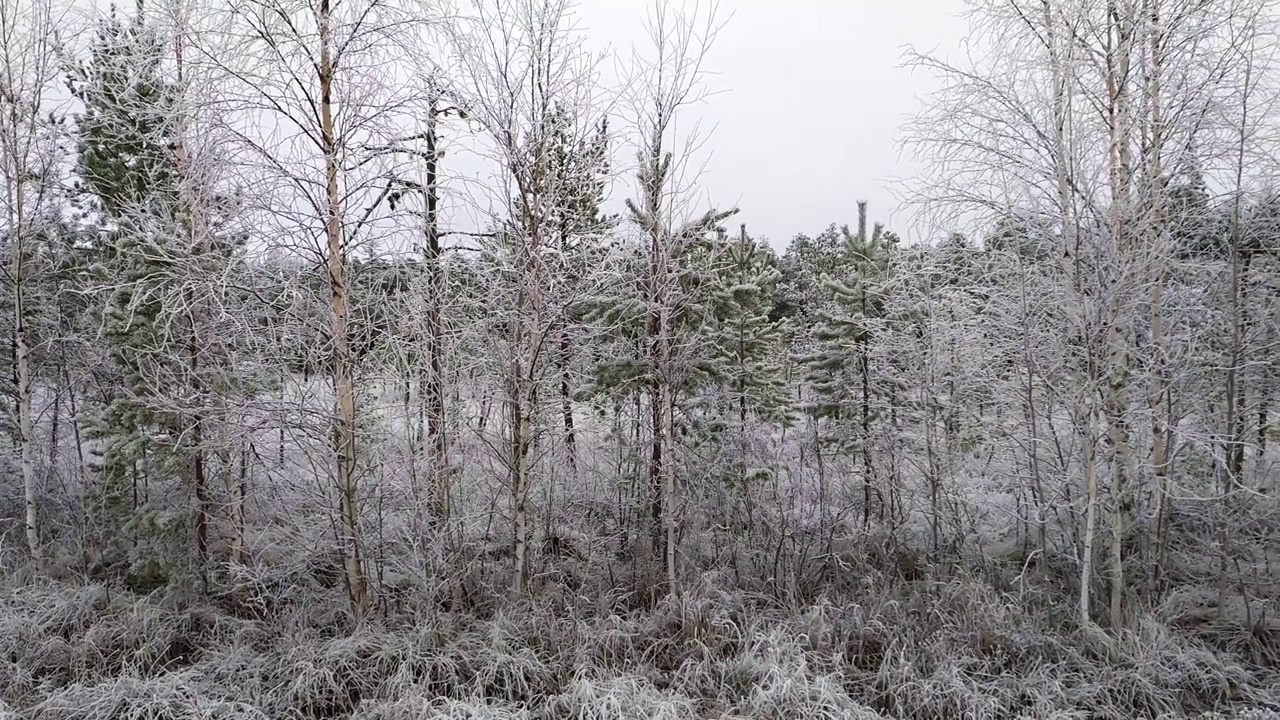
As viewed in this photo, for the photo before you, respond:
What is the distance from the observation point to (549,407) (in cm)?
429

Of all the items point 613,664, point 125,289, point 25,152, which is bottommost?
point 613,664

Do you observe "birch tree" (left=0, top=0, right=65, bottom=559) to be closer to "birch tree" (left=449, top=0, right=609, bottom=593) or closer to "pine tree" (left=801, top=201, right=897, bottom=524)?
"birch tree" (left=449, top=0, right=609, bottom=593)

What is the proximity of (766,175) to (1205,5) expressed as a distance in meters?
4.61

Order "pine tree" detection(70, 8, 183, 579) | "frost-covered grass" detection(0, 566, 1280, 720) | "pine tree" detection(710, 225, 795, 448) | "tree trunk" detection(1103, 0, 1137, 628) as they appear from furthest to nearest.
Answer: "pine tree" detection(710, 225, 795, 448), "pine tree" detection(70, 8, 183, 579), "tree trunk" detection(1103, 0, 1137, 628), "frost-covered grass" detection(0, 566, 1280, 720)

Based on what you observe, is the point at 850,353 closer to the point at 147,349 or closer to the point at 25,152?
the point at 147,349

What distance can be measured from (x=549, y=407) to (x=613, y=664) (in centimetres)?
183

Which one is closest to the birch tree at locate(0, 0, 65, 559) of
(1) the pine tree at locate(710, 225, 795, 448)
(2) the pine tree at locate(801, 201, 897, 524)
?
(1) the pine tree at locate(710, 225, 795, 448)

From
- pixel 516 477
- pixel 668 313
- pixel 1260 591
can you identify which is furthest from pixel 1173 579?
pixel 516 477

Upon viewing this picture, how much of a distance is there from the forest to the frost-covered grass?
0.03m

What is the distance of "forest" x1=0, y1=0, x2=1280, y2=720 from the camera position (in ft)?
11.5

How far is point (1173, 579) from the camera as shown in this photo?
15.6 feet

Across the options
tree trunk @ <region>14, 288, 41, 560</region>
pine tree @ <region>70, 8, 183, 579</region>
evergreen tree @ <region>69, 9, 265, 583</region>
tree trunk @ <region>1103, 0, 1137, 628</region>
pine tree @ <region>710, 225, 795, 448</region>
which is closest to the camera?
tree trunk @ <region>1103, 0, 1137, 628</region>

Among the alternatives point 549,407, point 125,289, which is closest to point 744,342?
point 549,407

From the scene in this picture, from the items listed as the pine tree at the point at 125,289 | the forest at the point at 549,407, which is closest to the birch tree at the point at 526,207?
the forest at the point at 549,407
